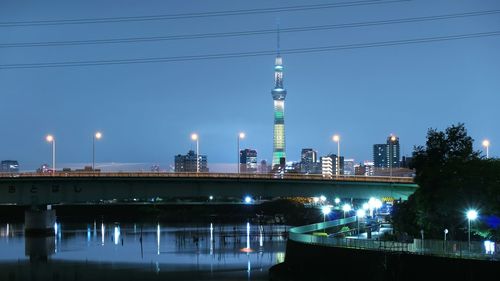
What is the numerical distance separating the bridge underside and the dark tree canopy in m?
24.6

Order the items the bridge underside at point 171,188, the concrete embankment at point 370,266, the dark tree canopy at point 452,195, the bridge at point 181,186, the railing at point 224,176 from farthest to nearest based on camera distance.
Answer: the bridge underside at point 171,188 < the bridge at point 181,186 < the railing at point 224,176 < the dark tree canopy at point 452,195 < the concrete embankment at point 370,266

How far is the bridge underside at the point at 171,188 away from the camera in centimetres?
11256

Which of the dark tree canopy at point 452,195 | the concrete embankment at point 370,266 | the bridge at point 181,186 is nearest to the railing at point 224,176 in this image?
the bridge at point 181,186

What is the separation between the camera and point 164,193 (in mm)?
120062

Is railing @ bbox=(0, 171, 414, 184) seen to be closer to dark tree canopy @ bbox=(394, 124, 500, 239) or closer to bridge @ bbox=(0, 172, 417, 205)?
bridge @ bbox=(0, 172, 417, 205)

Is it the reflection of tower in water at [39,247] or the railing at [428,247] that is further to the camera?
the reflection of tower in water at [39,247]

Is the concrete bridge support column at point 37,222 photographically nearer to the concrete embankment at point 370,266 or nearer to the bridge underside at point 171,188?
the bridge underside at point 171,188

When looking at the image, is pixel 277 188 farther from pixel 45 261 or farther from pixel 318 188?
pixel 45 261

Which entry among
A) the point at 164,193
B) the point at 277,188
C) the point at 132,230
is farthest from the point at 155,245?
the point at 132,230

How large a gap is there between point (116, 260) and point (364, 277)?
Answer: 44.9 meters

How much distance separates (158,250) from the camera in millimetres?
111312

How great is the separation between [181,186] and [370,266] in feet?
207

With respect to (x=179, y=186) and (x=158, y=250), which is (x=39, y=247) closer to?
(x=158, y=250)

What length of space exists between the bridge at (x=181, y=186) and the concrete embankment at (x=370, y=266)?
3836 centimetres
